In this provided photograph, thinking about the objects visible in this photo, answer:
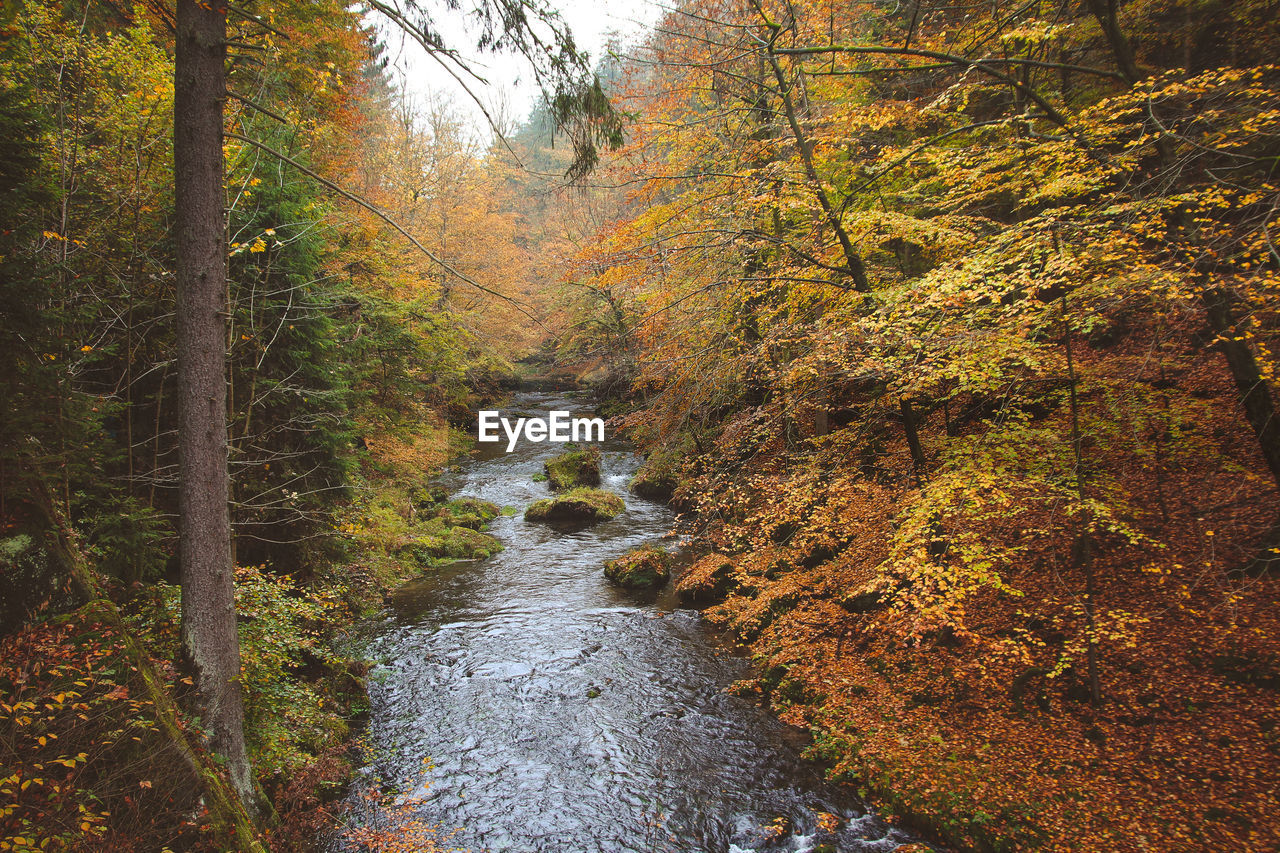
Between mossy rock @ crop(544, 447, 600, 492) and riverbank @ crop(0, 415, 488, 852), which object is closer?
riverbank @ crop(0, 415, 488, 852)

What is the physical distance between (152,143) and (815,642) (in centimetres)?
1027

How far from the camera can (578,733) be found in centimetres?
705

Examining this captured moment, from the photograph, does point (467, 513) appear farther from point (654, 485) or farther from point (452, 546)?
point (654, 485)

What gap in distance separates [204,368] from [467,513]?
40.9ft

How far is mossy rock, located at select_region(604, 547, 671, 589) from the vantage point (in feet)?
37.3

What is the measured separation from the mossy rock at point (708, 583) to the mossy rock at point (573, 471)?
26.9 ft

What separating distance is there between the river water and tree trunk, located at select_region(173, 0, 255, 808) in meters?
2.43

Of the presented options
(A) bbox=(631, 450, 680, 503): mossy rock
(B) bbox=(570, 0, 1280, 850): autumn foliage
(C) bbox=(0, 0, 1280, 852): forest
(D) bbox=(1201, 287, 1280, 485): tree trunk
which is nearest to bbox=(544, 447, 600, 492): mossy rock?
(A) bbox=(631, 450, 680, 503): mossy rock

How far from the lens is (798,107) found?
436 inches

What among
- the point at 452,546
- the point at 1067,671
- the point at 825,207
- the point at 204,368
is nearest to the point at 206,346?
the point at 204,368

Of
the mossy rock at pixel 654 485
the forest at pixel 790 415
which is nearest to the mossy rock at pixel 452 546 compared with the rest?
the forest at pixel 790 415

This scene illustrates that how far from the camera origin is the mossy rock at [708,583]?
10.5 meters

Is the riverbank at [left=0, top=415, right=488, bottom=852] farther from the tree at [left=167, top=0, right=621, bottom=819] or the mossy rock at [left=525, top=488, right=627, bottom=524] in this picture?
the mossy rock at [left=525, top=488, right=627, bottom=524]

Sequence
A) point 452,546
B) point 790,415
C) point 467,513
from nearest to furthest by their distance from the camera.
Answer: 1. point 790,415
2. point 452,546
3. point 467,513
